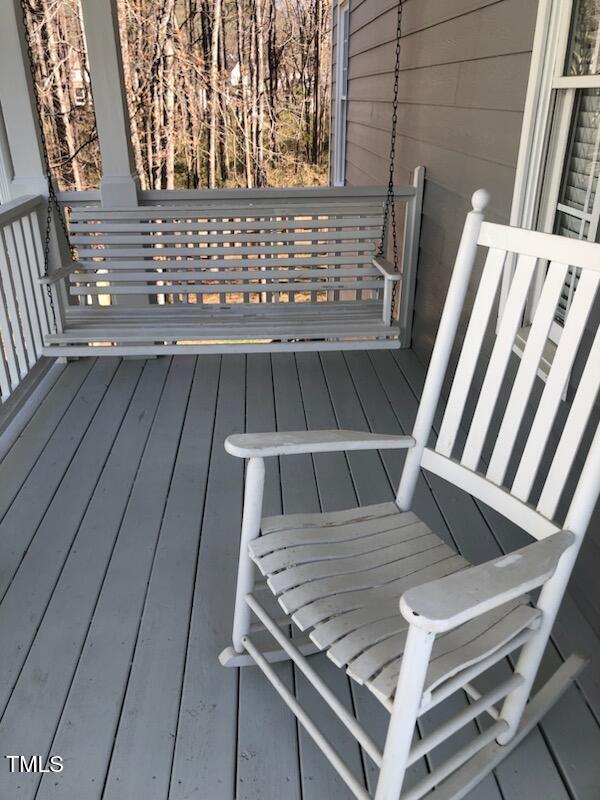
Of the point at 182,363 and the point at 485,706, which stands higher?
the point at 485,706

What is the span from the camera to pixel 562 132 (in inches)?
74.9

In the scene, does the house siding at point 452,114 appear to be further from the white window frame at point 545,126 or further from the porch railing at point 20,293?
the porch railing at point 20,293

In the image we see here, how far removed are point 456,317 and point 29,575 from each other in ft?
4.79

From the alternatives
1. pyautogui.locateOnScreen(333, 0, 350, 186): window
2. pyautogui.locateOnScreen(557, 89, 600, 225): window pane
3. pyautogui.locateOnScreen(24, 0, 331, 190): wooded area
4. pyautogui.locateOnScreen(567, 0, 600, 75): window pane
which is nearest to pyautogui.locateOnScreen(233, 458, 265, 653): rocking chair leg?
pyautogui.locateOnScreen(557, 89, 600, 225): window pane

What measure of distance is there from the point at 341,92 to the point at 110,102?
417 centimetres

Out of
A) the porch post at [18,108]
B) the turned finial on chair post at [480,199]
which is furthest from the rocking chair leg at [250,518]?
the porch post at [18,108]

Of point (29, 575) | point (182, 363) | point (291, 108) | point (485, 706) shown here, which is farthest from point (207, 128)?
point (485, 706)

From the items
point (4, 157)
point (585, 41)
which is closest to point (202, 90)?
point (4, 157)

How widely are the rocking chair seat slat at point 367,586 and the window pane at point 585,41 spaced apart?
51.9 inches

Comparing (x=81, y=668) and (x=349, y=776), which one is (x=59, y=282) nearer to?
(x=81, y=668)

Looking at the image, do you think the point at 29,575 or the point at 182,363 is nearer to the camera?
the point at 29,575

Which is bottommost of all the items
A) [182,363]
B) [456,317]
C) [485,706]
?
[182,363]

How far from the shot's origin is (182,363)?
3541 mm

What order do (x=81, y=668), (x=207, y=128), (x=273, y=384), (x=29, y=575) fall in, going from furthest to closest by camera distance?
(x=207, y=128) < (x=273, y=384) < (x=29, y=575) < (x=81, y=668)
